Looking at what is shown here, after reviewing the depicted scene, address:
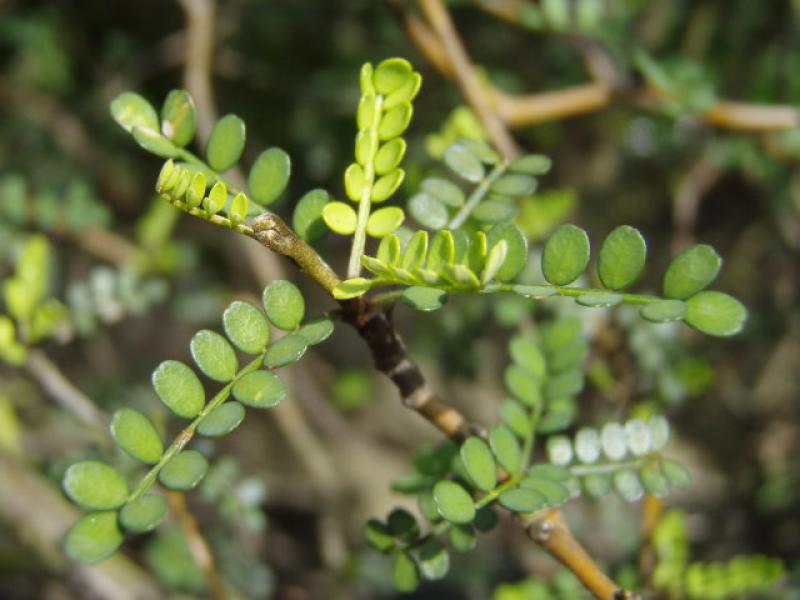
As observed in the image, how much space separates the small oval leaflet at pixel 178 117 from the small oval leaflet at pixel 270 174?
47 millimetres

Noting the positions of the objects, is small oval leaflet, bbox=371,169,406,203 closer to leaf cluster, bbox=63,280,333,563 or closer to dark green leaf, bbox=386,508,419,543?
leaf cluster, bbox=63,280,333,563

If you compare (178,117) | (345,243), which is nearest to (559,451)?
(178,117)

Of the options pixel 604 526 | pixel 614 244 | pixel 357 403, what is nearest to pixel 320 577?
pixel 357 403

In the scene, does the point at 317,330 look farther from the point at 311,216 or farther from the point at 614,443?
the point at 614,443

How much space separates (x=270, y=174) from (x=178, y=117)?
0.07 metres

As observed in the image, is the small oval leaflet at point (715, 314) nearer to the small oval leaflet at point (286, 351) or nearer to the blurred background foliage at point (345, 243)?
the small oval leaflet at point (286, 351)

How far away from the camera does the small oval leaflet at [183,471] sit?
15.6 inches

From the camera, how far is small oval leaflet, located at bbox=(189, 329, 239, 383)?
43 centimetres

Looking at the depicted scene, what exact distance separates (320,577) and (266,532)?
0.15 metres

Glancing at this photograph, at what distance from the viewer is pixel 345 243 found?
5.04 feet

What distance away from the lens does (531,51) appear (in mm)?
1433

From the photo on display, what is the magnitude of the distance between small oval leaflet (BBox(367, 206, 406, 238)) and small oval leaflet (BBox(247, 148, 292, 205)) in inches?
2.3

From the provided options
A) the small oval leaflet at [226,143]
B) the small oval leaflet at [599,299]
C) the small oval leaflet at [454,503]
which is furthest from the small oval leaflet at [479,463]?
the small oval leaflet at [226,143]

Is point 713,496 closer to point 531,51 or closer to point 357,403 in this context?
point 357,403
